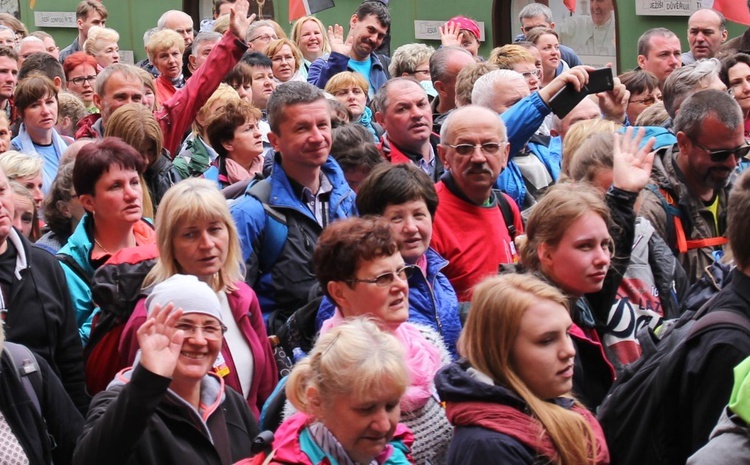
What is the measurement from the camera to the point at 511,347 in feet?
13.6

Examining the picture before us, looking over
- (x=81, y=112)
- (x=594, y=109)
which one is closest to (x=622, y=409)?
(x=594, y=109)

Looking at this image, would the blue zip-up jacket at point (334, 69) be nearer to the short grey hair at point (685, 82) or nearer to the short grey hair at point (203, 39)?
the short grey hair at point (203, 39)

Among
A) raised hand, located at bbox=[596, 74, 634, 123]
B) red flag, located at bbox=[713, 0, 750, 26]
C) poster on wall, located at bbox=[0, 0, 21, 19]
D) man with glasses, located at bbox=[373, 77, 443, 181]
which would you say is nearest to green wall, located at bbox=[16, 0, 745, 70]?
poster on wall, located at bbox=[0, 0, 21, 19]

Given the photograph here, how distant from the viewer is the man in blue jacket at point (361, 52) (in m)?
10.8

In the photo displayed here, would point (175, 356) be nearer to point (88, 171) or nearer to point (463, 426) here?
point (463, 426)

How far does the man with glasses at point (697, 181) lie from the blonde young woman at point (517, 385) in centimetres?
233

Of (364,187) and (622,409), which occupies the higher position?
(364,187)

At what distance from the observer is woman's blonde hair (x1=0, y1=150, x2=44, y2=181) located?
7.37 meters

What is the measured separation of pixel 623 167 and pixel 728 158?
1.15m

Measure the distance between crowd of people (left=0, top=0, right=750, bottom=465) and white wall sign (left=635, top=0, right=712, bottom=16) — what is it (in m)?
8.52

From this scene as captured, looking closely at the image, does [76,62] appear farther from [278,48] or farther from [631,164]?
[631,164]

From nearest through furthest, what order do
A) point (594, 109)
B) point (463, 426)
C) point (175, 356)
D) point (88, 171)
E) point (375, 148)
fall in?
1. point (463, 426)
2. point (175, 356)
3. point (88, 171)
4. point (375, 148)
5. point (594, 109)

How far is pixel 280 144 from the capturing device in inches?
256

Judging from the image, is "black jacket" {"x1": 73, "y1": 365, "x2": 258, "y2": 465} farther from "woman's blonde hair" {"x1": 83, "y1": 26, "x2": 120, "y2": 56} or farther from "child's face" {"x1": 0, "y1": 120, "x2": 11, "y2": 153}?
"woman's blonde hair" {"x1": 83, "y1": 26, "x2": 120, "y2": 56}
